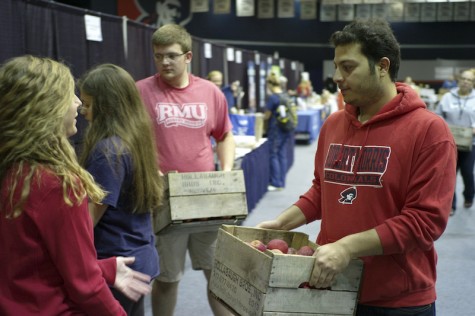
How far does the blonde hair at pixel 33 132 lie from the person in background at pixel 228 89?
649cm

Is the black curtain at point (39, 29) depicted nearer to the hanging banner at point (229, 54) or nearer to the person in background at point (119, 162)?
the person in background at point (119, 162)

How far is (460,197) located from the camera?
8594 millimetres

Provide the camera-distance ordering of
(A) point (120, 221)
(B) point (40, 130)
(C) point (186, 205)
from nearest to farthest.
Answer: (B) point (40, 130), (A) point (120, 221), (C) point (186, 205)

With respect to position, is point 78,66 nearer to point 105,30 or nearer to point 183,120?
point 105,30

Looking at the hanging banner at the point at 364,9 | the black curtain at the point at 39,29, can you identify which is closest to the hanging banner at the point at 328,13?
the hanging banner at the point at 364,9

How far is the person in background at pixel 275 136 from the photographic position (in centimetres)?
893

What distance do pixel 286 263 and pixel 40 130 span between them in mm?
727

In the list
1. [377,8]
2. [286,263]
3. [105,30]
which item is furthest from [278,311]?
[377,8]

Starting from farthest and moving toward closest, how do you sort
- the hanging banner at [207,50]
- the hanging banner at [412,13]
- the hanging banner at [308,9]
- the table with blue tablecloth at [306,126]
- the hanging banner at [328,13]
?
the hanging banner at [328,13] < the hanging banner at [412,13] < the hanging banner at [308,9] < the table with blue tablecloth at [306,126] < the hanging banner at [207,50]

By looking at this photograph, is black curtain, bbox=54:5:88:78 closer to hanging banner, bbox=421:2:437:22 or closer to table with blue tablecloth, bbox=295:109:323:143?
table with blue tablecloth, bbox=295:109:323:143

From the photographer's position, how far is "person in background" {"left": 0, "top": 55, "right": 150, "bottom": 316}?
5.05 feet

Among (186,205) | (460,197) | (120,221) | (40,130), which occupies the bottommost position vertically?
(460,197)

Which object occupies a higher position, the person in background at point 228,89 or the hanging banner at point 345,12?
the hanging banner at point 345,12

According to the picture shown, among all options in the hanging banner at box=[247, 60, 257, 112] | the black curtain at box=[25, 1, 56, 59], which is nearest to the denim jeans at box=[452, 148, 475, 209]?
the black curtain at box=[25, 1, 56, 59]
